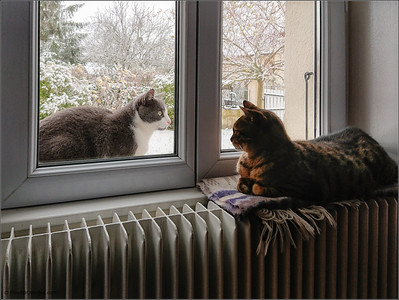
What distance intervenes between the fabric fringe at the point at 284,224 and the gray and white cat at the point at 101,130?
474mm

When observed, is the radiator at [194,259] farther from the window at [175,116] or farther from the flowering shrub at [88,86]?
the flowering shrub at [88,86]

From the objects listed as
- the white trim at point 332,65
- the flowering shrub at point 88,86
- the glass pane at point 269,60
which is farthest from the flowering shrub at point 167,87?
the white trim at point 332,65

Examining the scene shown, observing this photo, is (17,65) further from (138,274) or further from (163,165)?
(138,274)

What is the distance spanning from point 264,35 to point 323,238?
2.57ft

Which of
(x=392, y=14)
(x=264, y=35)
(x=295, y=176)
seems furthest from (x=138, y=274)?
(x=392, y=14)

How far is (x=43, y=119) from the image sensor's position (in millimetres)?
887

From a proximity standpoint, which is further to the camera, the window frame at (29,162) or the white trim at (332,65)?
the white trim at (332,65)

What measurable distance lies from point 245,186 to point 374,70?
80cm

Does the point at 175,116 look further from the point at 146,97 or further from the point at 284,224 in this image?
the point at 284,224

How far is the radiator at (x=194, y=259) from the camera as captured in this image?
2.19 ft

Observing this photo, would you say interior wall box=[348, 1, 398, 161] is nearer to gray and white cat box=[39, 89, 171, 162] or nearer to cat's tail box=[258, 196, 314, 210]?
cat's tail box=[258, 196, 314, 210]

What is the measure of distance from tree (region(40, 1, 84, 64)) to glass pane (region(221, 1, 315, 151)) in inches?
20.1

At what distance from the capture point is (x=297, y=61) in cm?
128

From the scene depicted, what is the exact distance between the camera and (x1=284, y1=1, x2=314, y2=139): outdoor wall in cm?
125
